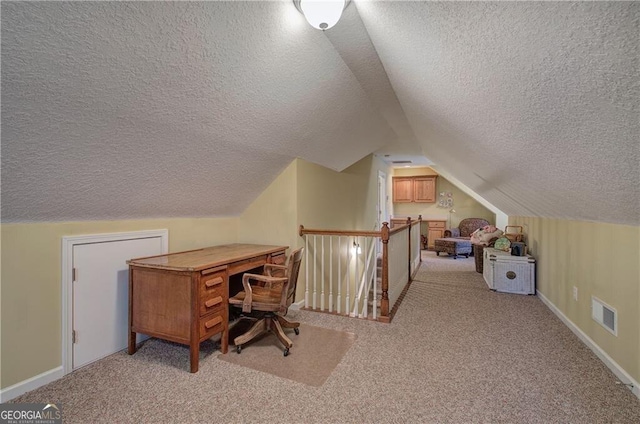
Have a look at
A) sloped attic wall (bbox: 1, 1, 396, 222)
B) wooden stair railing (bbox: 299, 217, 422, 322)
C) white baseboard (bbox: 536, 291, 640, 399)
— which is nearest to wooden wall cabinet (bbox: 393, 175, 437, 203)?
wooden stair railing (bbox: 299, 217, 422, 322)

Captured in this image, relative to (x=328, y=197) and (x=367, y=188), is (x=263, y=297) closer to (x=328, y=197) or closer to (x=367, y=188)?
(x=328, y=197)

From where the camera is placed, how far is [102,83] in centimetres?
145

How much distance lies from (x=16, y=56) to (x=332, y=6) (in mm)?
1399

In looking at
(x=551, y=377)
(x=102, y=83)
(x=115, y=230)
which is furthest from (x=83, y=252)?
(x=551, y=377)

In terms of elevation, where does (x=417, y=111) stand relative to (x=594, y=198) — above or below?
above

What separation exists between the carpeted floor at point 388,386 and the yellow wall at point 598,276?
19 centimetres

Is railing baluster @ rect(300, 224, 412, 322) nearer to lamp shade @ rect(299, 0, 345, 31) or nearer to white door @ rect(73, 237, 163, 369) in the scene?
white door @ rect(73, 237, 163, 369)

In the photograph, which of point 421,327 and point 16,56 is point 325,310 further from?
point 16,56

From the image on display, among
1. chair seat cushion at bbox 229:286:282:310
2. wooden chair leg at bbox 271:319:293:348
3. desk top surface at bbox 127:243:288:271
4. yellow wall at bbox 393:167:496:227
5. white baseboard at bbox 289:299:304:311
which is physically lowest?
white baseboard at bbox 289:299:304:311

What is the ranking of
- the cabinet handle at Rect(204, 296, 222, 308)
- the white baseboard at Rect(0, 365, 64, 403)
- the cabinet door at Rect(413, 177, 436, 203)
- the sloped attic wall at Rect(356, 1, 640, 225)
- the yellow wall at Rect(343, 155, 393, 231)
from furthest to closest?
the cabinet door at Rect(413, 177, 436, 203)
the yellow wall at Rect(343, 155, 393, 231)
the cabinet handle at Rect(204, 296, 222, 308)
the white baseboard at Rect(0, 365, 64, 403)
the sloped attic wall at Rect(356, 1, 640, 225)

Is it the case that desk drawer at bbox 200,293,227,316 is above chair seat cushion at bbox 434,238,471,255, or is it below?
above

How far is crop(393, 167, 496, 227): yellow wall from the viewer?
321 inches

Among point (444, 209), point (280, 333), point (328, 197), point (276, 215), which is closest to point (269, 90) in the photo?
point (276, 215)

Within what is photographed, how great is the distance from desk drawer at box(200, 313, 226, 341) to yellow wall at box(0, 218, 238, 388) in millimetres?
952
